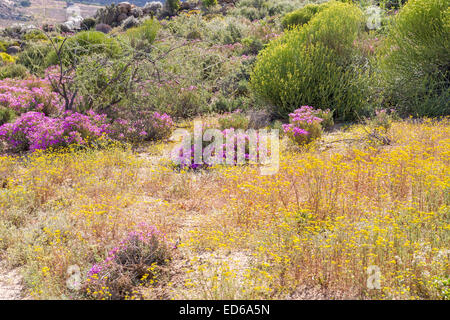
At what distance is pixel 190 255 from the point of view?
3.79 metres

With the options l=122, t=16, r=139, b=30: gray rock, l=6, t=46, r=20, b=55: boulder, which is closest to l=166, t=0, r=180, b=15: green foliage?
l=122, t=16, r=139, b=30: gray rock

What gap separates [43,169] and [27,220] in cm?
139

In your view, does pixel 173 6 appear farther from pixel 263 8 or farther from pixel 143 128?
pixel 143 128

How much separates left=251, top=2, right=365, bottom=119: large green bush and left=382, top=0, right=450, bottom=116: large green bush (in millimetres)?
897

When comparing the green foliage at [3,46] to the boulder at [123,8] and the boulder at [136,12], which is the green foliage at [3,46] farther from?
the boulder at [136,12]

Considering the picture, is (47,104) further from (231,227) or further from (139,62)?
(231,227)

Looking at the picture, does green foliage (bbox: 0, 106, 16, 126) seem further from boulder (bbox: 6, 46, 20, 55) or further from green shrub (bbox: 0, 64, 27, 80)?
boulder (bbox: 6, 46, 20, 55)

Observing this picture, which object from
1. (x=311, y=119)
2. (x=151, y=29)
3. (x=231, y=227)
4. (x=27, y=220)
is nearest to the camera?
(x=231, y=227)

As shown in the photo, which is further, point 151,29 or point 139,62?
point 151,29

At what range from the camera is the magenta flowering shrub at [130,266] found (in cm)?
323

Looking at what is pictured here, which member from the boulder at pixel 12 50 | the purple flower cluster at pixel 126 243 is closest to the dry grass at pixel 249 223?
the purple flower cluster at pixel 126 243

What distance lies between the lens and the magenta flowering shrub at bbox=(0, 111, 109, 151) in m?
7.19
